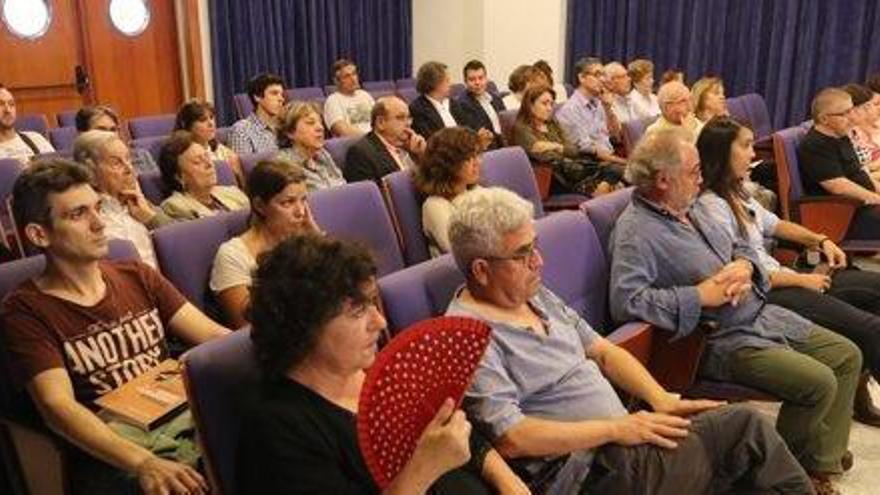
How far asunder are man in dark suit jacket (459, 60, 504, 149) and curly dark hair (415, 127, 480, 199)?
2321 mm

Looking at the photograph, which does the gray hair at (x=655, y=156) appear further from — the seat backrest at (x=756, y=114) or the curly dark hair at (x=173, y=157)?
the seat backrest at (x=756, y=114)

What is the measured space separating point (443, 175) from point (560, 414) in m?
1.39

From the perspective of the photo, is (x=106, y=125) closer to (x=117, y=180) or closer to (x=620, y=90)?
(x=117, y=180)

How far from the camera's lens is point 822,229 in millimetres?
3734

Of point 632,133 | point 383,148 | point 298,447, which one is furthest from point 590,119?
point 298,447

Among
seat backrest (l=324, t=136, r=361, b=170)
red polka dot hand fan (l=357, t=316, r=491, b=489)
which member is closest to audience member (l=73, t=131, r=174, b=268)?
seat backrest (l=324, t=136, r=361, b=170)

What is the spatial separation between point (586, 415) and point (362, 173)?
7.61 feet

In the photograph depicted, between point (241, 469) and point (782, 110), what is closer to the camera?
point (241, 469)

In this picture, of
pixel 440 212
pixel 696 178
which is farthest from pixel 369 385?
pixel 440 212

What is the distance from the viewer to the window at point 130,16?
22.1ft

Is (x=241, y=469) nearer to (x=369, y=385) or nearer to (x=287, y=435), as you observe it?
(x=287, y=435)

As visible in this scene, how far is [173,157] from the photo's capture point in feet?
10.4

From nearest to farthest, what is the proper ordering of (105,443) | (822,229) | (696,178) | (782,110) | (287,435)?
(287,435) → (105,443) → (696,178) → (822,229) → (782,110)

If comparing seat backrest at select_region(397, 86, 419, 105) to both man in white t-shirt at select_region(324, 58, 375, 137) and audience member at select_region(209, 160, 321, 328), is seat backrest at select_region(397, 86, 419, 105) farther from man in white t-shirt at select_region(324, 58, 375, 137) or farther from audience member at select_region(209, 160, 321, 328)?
audience member at select_region(209, 160, 321, 328)
